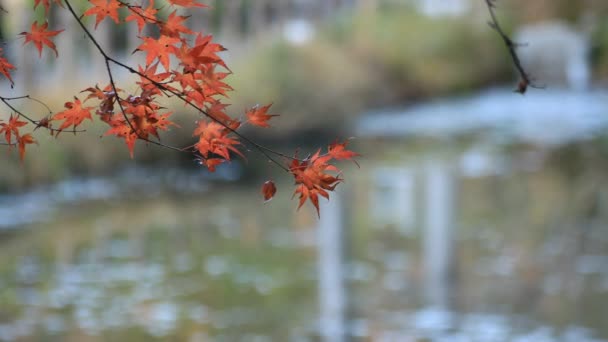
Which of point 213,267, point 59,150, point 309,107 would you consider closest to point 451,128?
point 309,107

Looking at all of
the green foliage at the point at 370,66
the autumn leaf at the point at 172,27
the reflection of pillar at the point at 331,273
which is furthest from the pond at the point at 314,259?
the autumn leaf at the point at 172,27

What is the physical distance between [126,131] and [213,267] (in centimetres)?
380

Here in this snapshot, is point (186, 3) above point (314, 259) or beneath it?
beneath

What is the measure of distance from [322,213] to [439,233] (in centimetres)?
88

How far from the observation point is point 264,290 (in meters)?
4.56

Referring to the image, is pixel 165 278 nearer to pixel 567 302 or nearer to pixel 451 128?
pixel 567 302

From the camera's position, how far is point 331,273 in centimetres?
479

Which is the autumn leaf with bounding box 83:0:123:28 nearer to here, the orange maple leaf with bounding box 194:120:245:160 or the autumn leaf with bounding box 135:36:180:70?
the autumn leaf with bounding box 135:36:180:70

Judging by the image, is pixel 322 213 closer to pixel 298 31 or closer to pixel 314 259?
pixel 314 259

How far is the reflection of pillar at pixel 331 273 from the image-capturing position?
162 inches

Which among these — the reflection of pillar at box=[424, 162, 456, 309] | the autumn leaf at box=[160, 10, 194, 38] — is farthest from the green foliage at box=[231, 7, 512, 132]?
the autumn leaf at box=[160, 10, 194, 38]

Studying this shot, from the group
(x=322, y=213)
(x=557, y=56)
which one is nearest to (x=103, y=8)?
(x=322, y=213)

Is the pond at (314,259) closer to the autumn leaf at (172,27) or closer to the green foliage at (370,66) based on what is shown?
the green foliage at (370,66)

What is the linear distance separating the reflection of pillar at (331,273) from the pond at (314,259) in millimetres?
12
